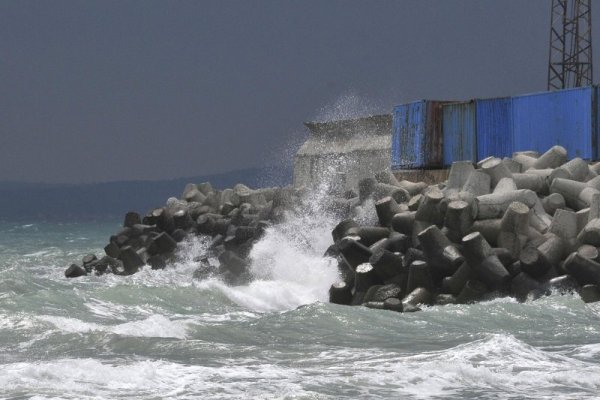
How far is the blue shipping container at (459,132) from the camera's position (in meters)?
23.8

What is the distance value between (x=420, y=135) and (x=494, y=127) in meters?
2.17

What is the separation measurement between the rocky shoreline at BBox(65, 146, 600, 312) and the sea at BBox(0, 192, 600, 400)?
0.48 metres

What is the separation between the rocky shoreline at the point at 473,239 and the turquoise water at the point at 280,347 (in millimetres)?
529

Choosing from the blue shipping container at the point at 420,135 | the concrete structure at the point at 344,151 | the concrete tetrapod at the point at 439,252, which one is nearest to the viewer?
the concrete tetrapod at the point at 439,252

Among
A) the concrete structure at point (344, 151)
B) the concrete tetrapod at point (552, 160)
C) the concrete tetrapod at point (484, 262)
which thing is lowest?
the concrete tetrapod at point (484, 262)

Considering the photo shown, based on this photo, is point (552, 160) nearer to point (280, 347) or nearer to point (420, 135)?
point (420, 135)

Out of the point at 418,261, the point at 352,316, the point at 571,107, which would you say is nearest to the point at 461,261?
the point at 418,261

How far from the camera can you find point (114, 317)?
13.7m

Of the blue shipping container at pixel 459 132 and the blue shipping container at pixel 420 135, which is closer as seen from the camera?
the blue shipping container at pixel 459 132

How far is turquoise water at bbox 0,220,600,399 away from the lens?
8.44 metres

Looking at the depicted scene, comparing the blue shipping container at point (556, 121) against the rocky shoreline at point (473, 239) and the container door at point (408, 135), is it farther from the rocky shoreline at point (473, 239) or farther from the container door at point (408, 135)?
the container door at point (408, 135)

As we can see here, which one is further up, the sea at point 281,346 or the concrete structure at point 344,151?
the concrete structure at point 344,151

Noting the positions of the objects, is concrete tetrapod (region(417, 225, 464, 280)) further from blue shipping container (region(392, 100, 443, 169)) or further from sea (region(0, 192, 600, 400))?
blue shipping container (region(392, 100, 443, 169))

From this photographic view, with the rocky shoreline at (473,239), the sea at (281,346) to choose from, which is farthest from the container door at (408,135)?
the sea at (281,346)
